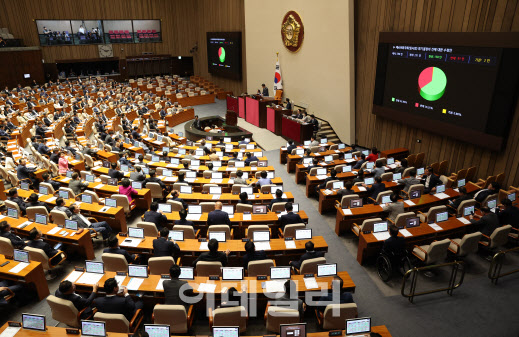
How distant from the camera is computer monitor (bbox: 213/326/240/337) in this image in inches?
181

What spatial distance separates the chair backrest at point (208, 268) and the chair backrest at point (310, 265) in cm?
143

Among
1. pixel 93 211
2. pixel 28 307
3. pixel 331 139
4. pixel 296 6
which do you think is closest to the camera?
pixel 28 307

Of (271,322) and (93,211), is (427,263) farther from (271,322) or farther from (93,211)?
(93,211)

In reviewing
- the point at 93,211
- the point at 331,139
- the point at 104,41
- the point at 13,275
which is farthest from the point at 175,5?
the point at 13,275

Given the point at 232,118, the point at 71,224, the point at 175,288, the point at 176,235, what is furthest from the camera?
the point at 232,118

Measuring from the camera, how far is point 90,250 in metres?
7.47

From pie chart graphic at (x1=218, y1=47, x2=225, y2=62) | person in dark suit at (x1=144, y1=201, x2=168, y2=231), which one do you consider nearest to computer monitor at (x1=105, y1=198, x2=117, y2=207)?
person in dark suit at (x1=144, y1=201, x2=168, y2=231)

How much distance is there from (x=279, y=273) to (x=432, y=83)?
8770mm

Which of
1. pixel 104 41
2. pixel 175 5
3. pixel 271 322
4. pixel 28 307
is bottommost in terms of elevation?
pixel 28 307

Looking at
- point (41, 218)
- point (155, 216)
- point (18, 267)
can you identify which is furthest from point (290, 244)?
point (41, 218)

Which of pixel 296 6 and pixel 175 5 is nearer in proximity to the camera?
pixel 296 6

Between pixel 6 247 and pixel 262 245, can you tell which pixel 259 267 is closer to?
pixel 262 245

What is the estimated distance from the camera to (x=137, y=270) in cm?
590

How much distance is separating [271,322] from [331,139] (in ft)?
39.3
